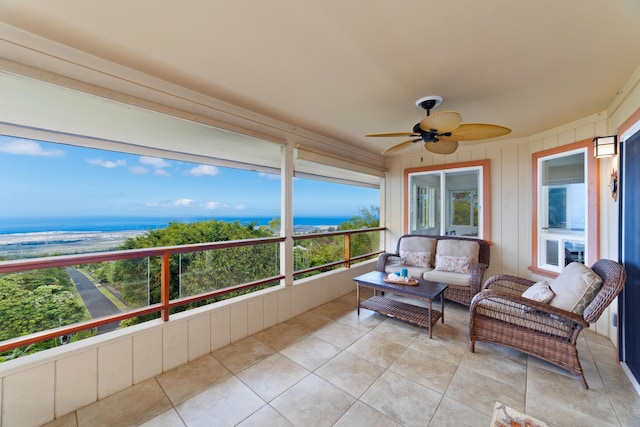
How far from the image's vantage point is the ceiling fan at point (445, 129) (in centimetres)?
207

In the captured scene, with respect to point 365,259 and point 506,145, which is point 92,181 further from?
point 506,145

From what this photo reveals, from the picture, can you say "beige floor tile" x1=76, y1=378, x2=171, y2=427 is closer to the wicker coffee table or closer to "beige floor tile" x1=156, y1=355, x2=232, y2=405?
"beige floor tile" x1=156, y1=355, x2=232, y2=405

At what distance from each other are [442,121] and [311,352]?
8.21 feet

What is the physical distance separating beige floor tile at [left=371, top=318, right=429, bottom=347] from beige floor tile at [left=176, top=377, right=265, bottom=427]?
5.11 ft

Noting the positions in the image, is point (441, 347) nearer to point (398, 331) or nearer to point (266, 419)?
point (398, 331)

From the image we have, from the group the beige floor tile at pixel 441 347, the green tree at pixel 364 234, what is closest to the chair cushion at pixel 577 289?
the beige floor tile at pixel 441 347

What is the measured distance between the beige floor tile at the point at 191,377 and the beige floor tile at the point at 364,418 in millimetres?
1101

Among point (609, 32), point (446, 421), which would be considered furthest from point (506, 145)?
point (446, 421)

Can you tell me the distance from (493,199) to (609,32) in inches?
118

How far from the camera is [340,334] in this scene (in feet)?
9.64

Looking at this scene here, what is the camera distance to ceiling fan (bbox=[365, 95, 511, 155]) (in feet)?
6.78

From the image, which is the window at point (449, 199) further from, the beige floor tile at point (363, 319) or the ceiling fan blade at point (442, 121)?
the ceiling fan blade at point (442, 121)

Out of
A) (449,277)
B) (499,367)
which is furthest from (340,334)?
(449,277)

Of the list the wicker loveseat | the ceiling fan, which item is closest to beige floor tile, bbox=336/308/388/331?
the wicker loveseat
